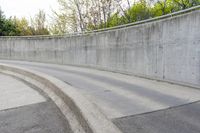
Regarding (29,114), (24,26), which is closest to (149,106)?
(29,114)

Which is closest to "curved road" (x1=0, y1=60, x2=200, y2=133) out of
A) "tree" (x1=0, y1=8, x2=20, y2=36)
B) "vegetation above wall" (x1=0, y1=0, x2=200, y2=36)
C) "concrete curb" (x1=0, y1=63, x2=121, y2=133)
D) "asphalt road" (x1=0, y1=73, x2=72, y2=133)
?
"concrete curb" (x1=0, y1=63, x2=121, y2=133)

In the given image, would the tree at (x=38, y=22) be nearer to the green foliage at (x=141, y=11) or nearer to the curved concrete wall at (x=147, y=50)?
the green foliage at (x=141, y=11)

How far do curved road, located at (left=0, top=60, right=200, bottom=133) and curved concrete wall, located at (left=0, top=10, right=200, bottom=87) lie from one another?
0.69 metres

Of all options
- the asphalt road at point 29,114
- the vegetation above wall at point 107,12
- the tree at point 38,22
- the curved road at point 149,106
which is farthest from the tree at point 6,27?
the curved road at point 149,106

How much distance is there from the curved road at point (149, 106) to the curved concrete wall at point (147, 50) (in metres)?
0.69

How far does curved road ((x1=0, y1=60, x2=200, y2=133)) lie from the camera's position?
3.96 metres

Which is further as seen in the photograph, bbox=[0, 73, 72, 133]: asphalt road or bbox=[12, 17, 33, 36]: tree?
bbox=[12, 17, 33, 36]: tree

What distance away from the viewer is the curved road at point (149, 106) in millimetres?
3955

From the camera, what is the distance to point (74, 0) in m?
25.1

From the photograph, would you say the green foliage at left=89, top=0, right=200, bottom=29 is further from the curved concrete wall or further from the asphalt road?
the asphalt road

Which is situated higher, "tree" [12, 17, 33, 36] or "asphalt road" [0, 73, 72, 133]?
"tree" [12, 17, 33, 36]

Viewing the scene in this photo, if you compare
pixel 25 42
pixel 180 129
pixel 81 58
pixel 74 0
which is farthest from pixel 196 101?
pixel 74 0

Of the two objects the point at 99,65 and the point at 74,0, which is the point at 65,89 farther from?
the point at 74,0

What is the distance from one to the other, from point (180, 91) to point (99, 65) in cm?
678
